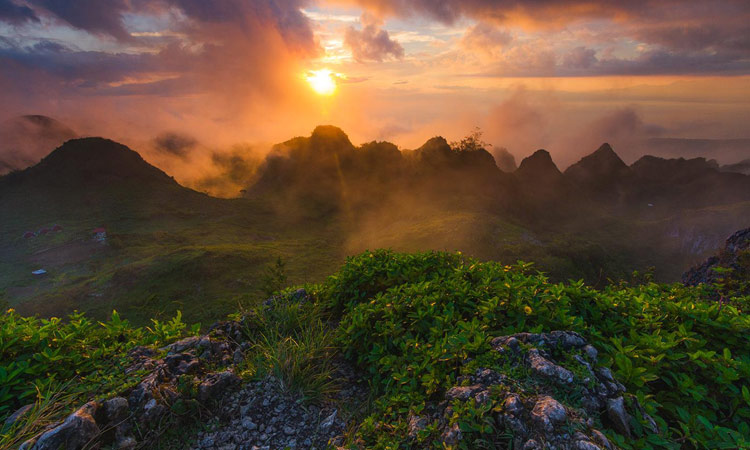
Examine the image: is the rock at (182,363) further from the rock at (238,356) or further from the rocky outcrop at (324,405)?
the rock at (238,356)

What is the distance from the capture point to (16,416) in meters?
3.83

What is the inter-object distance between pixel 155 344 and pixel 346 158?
102218 mm

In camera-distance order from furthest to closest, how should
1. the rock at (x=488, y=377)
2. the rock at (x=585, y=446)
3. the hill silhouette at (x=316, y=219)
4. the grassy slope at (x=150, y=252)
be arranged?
the hill silhouette at (x=316, y=219) → the grassy slope at (x=150, y=252) → the rock at (x=488, y=377) → the rock at (x=585, y=446)

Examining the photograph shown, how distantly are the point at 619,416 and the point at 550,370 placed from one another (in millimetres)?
668

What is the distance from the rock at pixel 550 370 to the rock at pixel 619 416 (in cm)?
39

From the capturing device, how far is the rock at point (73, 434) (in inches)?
135

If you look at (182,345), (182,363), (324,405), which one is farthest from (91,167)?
(324,405)

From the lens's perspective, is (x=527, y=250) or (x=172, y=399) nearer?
(x=172, y=399)

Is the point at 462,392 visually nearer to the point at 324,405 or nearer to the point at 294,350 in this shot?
the point at 324,405

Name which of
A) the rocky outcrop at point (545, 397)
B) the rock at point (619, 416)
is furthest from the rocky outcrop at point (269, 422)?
the rock at point (619, 416)

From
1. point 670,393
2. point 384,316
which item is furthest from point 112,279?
point 670,393

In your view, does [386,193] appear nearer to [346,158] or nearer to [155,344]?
[346,158]

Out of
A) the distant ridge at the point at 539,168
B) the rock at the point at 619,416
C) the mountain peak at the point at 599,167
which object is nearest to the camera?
the rock at the point at 619,416

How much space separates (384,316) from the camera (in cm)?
529
